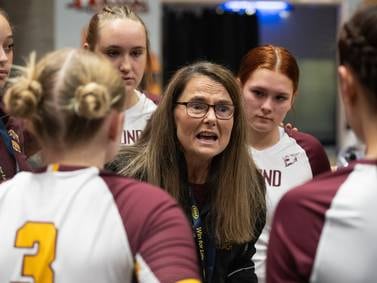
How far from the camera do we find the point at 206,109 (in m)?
2.59

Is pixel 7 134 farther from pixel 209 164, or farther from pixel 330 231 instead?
pixel 330 231

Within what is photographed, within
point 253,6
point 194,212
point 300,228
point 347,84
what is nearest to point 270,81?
point 194,212

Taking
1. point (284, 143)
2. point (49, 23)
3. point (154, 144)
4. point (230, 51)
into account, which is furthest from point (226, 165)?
point (230, 51)

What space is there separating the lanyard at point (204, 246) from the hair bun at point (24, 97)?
0.96 metres

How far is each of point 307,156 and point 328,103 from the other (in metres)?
6.09

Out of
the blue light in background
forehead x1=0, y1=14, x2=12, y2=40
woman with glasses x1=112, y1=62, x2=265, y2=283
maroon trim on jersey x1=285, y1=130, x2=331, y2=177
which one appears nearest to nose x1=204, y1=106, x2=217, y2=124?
woman with glasses x1=112, y1=62, x2=265, y2=283

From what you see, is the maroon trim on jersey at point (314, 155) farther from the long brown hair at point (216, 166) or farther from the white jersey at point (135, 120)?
the white jersey at point (135, 120)

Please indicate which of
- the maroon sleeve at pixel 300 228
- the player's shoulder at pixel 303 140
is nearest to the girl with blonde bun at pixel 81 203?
the maroon sleeve at pixel 300 228

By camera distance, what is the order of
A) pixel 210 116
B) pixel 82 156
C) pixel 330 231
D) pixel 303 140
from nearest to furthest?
pixel 330 231 < pixel 82 156 < pixel 210 116 < pixel 303 140

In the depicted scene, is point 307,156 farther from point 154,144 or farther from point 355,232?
point 355,232

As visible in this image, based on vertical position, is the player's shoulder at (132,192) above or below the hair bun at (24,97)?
below

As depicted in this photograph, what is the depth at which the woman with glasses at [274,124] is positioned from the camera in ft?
10.1

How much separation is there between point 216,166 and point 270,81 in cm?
61

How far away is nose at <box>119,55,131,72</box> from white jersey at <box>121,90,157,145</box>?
0.72 ft
